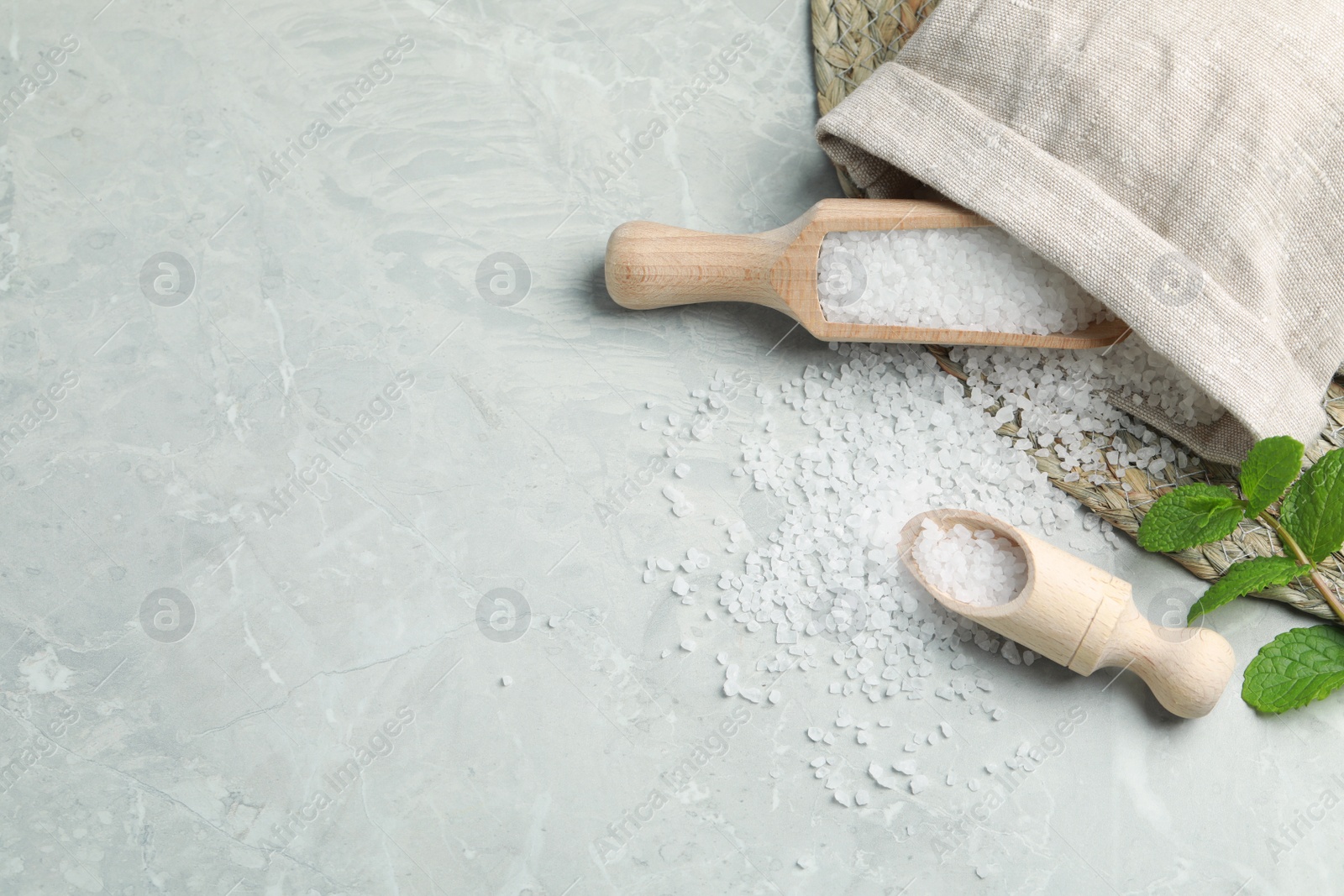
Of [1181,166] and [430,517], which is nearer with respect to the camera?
[1181,166]

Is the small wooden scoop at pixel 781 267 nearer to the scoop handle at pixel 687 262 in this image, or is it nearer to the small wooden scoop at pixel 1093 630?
the scoop handle at pixel 687 262

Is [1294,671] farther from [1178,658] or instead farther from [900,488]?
[900,488]

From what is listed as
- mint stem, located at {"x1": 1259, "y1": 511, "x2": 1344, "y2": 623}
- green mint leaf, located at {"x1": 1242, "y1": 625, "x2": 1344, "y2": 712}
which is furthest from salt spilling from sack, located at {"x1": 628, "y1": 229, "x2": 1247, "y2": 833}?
green mint leaf, located at {"x1": 1242, "y1": 625, "x2": 1344, "y2": 712}

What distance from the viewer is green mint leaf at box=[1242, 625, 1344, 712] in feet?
3.32

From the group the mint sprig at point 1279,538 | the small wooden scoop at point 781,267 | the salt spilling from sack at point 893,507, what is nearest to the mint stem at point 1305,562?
the mint sprig at point 1279,538

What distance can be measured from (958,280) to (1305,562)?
0.49m

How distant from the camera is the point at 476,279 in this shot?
1.12 m

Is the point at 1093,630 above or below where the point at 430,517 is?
above

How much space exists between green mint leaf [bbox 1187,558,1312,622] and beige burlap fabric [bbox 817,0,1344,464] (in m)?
0.15

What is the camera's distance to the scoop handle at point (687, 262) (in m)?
1.04

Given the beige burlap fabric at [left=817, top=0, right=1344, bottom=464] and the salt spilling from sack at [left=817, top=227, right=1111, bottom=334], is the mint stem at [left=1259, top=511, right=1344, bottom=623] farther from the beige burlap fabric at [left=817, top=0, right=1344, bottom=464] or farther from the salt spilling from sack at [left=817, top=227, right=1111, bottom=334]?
the salt spilling from sack at [left=817, top=227, right=1111, bottom=334]

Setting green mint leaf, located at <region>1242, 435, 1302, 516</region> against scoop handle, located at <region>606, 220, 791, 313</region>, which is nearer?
green mint leaf, located at <region>1242, 435, 1302, 516</region>

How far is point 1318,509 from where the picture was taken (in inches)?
38.4

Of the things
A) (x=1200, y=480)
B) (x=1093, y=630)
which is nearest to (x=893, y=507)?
(x=1093, y=630)
